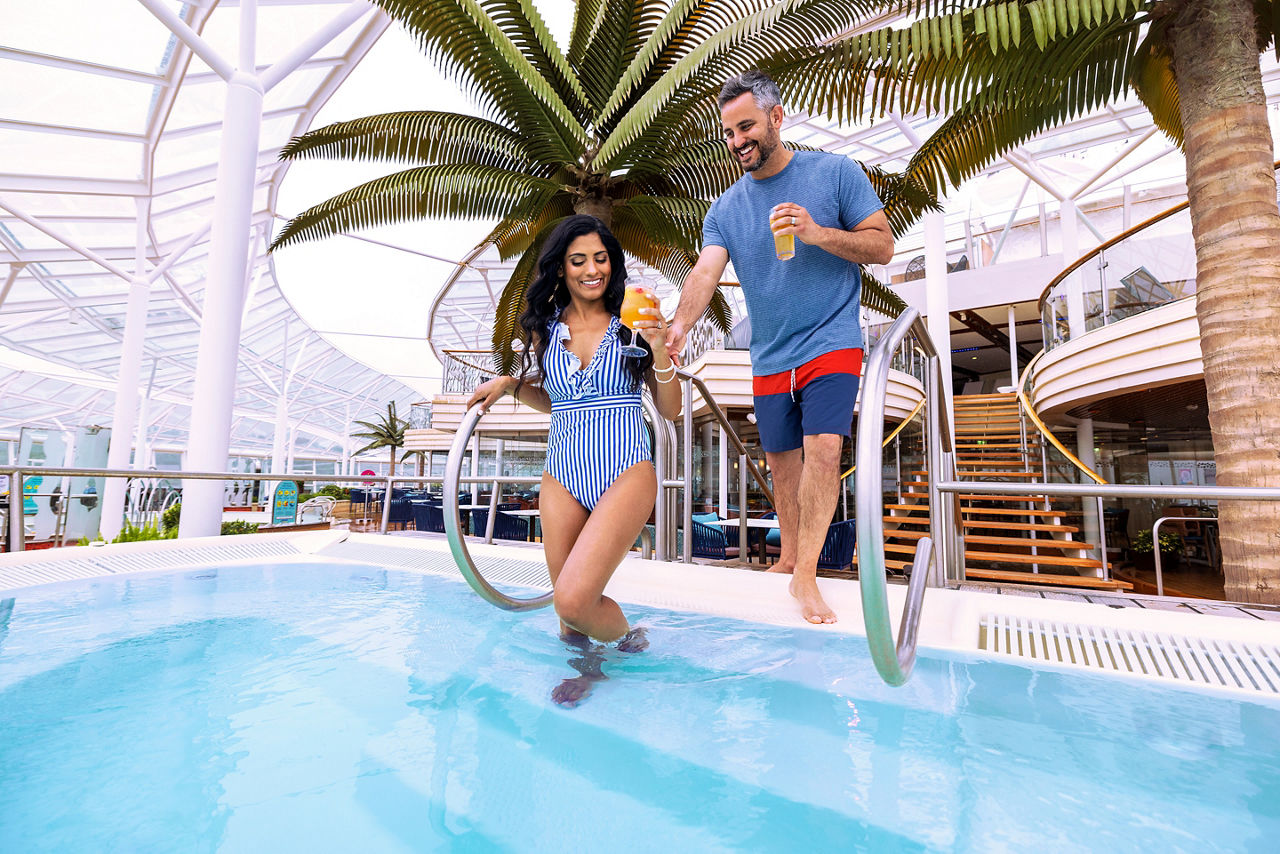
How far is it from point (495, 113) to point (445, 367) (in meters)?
13.5

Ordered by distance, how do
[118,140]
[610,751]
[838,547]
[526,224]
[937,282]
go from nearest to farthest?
1. [610,751]
2. [838,547]
3. [526,224]
4. [118,140]
5. [937,282]

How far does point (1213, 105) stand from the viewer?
404cm

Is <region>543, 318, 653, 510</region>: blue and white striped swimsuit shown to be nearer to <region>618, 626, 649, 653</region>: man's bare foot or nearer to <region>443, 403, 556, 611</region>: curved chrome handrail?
<region>443, 403, 556, 611</region>: curved chrome handrail

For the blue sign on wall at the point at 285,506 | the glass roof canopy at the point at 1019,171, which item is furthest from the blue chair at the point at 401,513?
the glass roof canopy at the point at 1019,171

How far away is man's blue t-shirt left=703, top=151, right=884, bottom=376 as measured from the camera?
8.63ft

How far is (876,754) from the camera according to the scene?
172cm

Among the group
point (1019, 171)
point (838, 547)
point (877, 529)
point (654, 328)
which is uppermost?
point (1019, 171)

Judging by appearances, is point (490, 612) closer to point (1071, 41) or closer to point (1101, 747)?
point (1101, 747)

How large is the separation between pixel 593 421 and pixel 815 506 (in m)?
0.96

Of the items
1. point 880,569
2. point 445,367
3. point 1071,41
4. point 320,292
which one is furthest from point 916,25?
point 320,292

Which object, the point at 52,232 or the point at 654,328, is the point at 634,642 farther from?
the point at 52,232

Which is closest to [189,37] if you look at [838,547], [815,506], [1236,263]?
[815,506]

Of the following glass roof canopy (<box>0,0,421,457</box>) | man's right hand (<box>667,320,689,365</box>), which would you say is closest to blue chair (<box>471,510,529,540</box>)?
glass roof canopy (<box>0,0,421,457</box>)


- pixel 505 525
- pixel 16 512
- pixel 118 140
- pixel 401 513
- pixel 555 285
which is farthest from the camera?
pixel 401 513
